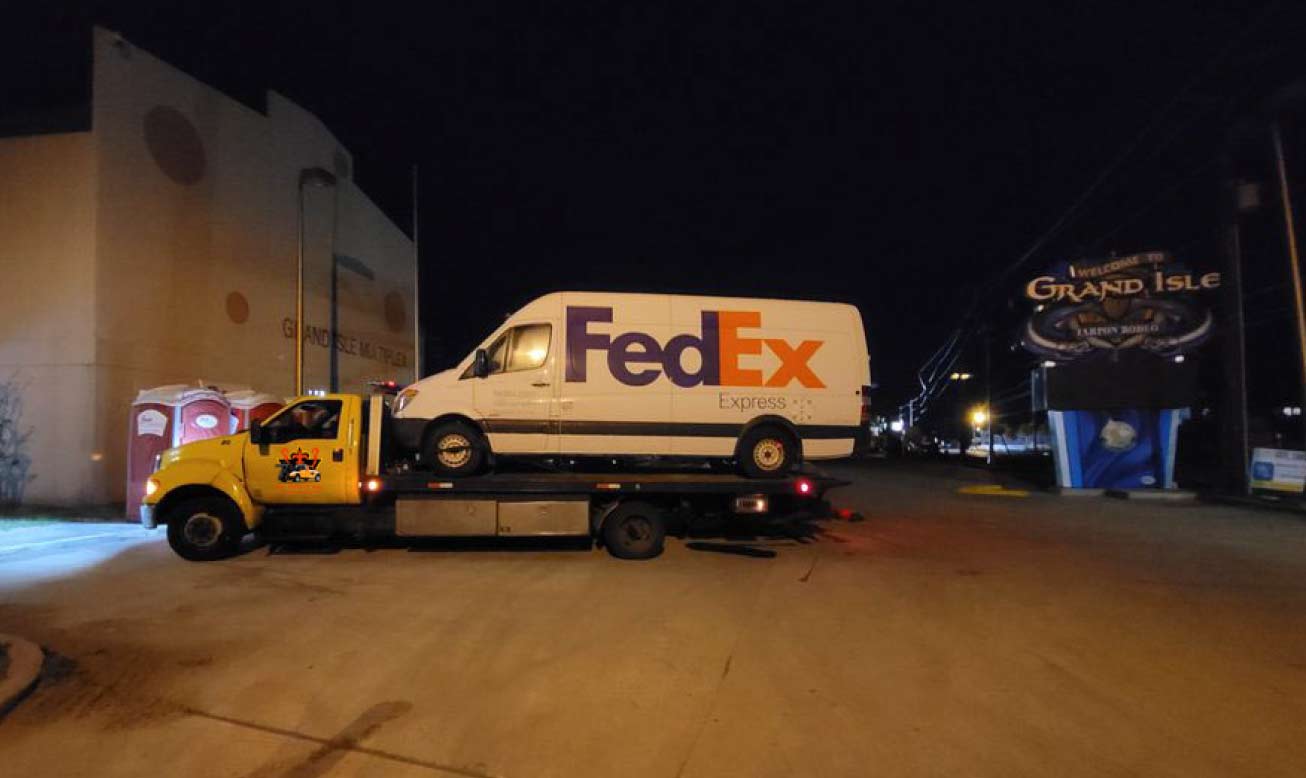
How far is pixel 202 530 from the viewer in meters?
9.44

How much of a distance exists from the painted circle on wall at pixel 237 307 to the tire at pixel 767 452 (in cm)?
1311

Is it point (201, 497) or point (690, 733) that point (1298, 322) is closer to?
point (690, 733)

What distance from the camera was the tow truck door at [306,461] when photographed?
9508 millimetres

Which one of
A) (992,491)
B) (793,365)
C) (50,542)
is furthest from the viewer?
(992,491)

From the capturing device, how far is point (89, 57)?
13891 millimetres

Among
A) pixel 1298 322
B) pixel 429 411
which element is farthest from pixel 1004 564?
pixel 1298 322

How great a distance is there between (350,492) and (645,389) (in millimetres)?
4041

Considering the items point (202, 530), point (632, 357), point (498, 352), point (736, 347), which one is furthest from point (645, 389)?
point (202, 530)

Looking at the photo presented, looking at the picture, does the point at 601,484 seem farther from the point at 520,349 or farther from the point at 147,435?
the point at 147,435

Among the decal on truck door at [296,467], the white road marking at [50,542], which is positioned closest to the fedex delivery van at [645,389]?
the decal on truck door at [296,467]

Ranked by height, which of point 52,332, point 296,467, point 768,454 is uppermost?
point 52,332

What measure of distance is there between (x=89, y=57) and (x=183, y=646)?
13242 mm

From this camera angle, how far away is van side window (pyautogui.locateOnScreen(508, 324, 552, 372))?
982 centimetres

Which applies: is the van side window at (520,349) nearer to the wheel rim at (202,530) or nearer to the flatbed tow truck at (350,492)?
the flatbed tow truck at (350,492)
